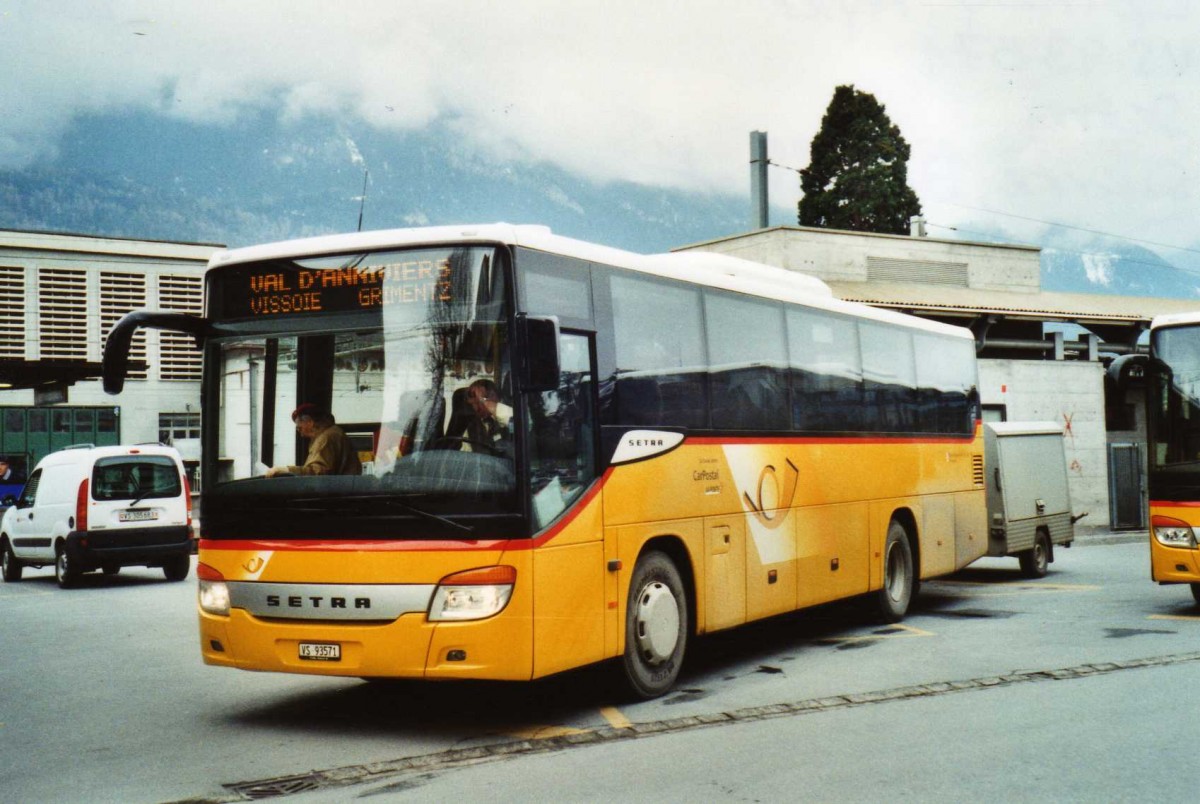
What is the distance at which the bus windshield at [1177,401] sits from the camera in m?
13.1

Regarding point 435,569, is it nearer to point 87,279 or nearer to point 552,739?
point 552,739

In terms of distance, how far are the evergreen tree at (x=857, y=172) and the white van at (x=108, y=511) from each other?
45.0 metres

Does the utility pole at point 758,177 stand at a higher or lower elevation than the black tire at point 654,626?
higher

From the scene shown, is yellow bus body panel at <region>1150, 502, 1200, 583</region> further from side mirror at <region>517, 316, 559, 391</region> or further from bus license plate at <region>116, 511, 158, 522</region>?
bus license plate at <region>116, 511, 158, 522</region>

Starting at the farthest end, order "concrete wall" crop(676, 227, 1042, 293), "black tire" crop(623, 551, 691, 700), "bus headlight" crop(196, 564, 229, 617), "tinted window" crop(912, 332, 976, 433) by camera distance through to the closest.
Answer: "concrete wall" crop(676, 227, 1042, 293) → "tinted window" crop(912, 332, 976, 433) → "black tire" crop(623, 551, 691, 700) → "bus headlight" crop(196, 564, 229, 617)

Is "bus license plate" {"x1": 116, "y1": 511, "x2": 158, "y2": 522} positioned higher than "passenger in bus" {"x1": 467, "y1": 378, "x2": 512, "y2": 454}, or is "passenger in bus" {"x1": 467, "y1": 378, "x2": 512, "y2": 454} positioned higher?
"passenger in bus" {"x1": 467, "y1": 378, "x2": 512, "y2": 454}

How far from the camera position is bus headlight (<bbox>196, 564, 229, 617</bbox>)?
8.55m

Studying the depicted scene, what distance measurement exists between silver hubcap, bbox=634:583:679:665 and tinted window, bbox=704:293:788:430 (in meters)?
1.55

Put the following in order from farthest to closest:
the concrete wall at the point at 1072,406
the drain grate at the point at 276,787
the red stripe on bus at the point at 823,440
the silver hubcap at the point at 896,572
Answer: the concrete wall at the point at 1072,406 < the silver hubcap at the point at 896,572 < the red stripe on bus at the point at 823,440 < the drain grate at the point at 276,787

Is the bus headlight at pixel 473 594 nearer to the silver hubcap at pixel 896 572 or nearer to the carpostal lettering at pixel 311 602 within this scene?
the carpostal lettering at pixel 311 602

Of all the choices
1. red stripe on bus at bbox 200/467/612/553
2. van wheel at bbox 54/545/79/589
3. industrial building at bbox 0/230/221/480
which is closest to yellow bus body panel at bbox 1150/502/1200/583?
red stripe on bus at bbox 200/467/612/553

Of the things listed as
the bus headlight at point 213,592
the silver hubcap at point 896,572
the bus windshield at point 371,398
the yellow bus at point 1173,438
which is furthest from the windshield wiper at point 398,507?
the yellow bus at point 1173,438

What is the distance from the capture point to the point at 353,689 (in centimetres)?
1026

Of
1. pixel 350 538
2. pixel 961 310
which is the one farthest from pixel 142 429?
Result: pixel 350 538
